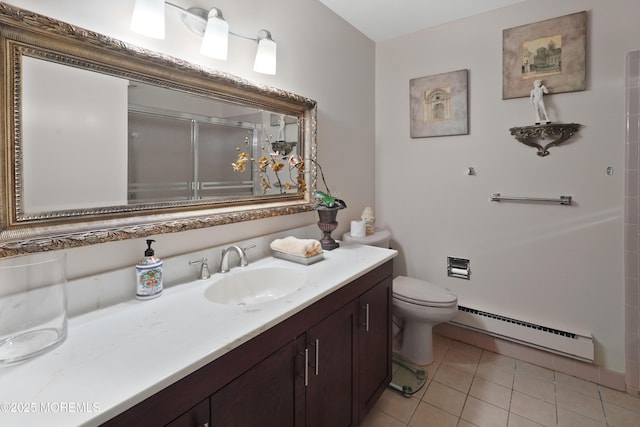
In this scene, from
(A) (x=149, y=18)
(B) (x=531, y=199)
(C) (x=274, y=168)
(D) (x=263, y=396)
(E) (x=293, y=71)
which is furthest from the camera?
(B) (x=531, y=199)

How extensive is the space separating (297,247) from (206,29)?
3.28ft

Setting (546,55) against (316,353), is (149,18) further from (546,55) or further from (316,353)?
(546,55)

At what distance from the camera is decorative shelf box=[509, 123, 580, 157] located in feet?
6.20

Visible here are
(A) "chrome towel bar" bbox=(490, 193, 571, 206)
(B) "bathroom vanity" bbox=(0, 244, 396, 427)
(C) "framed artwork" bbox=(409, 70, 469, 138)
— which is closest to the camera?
(B) "bathroom vanity" bbox=(0, 244, 396, 427)

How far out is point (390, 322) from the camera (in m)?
1.72

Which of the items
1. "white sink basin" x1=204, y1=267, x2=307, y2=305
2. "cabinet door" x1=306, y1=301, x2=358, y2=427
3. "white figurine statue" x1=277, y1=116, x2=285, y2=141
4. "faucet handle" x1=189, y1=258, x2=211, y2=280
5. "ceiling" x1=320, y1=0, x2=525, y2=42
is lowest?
"cabinet door" x1=306, y1=301, x2=358, y2=427

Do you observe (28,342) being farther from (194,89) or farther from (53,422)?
(194,89)

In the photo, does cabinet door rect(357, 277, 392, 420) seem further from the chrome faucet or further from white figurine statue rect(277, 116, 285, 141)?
white figurine statue rect(277, 116, 285, 141)

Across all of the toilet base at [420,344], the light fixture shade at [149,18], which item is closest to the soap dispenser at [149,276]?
the light fixture shade at [149,18]

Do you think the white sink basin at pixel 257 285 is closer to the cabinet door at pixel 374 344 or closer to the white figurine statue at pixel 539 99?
the cabinet door at pixel 374 344

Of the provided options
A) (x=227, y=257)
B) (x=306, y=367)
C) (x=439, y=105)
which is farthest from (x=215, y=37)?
(x=439, y=105)

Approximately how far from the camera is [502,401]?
5.83 ft

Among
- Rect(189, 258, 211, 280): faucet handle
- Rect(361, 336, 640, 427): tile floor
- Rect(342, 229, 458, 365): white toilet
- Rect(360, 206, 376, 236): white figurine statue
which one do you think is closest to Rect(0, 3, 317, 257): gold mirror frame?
Rect(189, 258, 211, 280): faucet handle

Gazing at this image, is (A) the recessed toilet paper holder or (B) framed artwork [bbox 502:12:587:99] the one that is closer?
(B) framed artwork [bbox 502:12:587:99]
